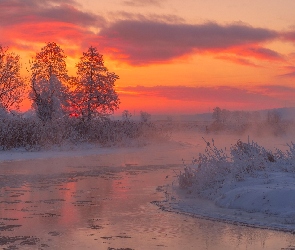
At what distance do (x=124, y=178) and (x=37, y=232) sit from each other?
Answer: 10.2 m

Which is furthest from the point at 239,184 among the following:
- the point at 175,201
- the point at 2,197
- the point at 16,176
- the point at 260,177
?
the point at 16,176

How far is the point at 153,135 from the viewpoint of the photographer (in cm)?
4938

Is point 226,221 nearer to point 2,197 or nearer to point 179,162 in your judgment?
point 2,197

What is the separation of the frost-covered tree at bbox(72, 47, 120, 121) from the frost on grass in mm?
37684

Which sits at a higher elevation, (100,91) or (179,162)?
(100,91)

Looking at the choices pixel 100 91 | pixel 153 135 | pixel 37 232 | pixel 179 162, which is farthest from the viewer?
pixel 100 91

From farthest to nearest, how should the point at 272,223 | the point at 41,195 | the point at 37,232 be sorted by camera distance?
the point at 41,195 < the point at 272,223 < the point at 37,232

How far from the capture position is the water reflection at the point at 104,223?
9.42 metres

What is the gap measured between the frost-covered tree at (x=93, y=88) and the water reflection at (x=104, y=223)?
37.5 meters

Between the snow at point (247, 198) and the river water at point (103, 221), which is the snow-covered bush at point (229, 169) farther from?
the river water at point (103, 221)

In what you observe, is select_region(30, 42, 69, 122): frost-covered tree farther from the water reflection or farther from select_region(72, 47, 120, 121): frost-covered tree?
the water reflection

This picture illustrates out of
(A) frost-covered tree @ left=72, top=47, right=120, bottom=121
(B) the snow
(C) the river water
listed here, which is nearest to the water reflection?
(C) the river water

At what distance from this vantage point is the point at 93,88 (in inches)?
2196

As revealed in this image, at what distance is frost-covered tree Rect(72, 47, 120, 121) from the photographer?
183 feet
